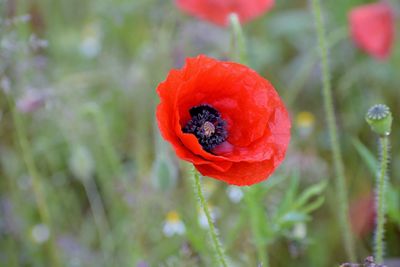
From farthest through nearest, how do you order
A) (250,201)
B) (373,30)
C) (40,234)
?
(373,30)
(40,234)
(250,201)

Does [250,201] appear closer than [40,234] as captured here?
Yes

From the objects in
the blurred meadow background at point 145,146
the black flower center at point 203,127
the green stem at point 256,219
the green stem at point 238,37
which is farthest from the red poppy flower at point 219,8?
the black flower center at point 203,127

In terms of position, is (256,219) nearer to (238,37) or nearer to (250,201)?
(250,201)

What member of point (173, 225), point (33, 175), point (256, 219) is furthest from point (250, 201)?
point (33, 175)

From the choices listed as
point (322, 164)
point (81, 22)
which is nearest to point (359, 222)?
point (322, 164)

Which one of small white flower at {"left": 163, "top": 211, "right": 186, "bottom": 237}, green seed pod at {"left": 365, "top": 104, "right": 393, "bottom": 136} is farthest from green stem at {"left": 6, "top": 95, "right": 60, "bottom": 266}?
green seed pod at {"left": 365, "top": 104, "right": 393, "bottom": 136}
